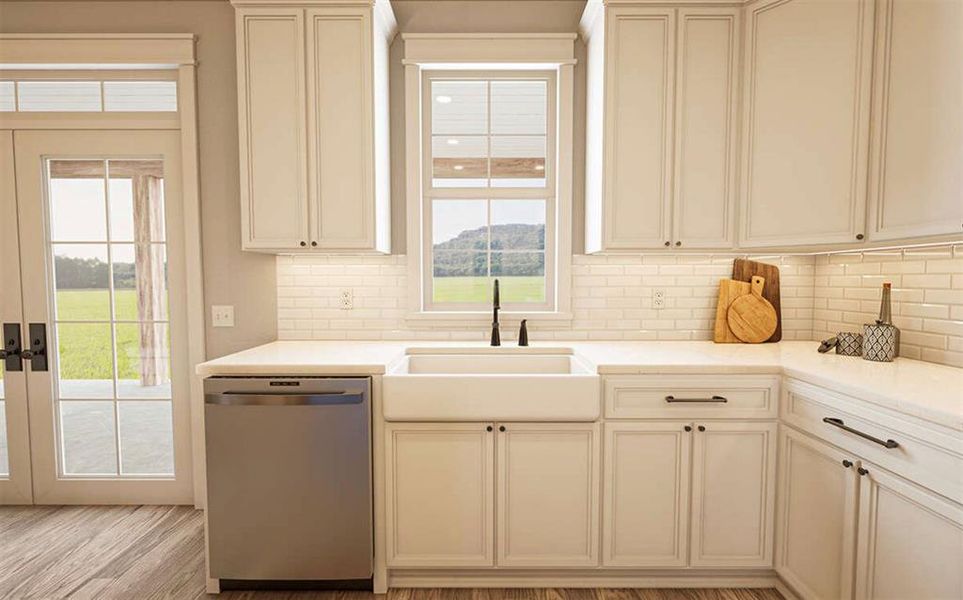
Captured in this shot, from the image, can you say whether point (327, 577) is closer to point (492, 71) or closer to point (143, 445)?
point (143, 445)

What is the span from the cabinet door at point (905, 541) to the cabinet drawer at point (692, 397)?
43 cm

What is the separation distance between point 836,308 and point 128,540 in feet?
12.5

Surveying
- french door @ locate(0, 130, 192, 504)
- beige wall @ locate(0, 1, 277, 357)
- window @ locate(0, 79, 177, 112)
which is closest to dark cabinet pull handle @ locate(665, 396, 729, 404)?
beige wall @ locate(0, 1, 277, 357)

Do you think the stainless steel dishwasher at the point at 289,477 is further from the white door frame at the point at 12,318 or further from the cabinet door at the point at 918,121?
the cabinet door at the point at 918,121

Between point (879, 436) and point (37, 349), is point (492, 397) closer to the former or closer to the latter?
point (879, 436)

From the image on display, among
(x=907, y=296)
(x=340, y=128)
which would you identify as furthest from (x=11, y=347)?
(x=907, y=296)

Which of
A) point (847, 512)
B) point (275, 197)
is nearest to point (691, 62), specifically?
point (847, 512)

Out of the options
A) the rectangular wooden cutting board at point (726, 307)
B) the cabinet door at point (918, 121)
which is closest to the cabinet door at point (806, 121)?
the cabinet door at point (918, 121)

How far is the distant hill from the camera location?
2613 millimetres

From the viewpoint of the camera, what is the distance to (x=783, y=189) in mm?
2051

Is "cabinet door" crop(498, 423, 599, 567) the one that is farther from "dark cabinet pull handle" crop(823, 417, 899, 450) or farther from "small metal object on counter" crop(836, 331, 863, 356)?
"small metal object on counter" crop(836, 331, 863, 356)

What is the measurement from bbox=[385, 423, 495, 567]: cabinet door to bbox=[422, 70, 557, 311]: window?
892mm

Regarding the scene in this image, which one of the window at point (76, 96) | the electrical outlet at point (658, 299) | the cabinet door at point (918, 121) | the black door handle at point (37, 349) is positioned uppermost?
the window at point (76, 96)

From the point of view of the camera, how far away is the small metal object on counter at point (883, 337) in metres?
1.90
